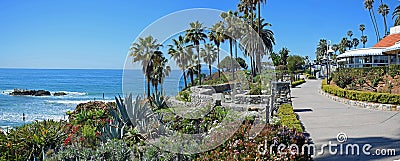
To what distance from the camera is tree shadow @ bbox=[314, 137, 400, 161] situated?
6.31m

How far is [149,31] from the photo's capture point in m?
5.98

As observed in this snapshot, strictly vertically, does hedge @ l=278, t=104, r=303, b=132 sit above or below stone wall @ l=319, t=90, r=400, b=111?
above

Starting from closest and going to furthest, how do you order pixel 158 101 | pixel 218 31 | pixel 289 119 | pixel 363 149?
pixel 363 149, pixel 289 119, pixel 218 31, pixel 158 101

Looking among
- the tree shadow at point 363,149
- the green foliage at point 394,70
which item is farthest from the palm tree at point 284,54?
the tree shadow at point 363,149

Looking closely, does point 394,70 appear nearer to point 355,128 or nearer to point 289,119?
point 355,128

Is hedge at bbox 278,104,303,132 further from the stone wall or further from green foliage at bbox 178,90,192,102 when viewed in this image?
green foliage at bbox 178,90,192,102

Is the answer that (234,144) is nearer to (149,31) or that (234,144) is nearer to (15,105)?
(149,31)

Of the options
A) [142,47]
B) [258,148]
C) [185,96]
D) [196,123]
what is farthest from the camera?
[185,96]

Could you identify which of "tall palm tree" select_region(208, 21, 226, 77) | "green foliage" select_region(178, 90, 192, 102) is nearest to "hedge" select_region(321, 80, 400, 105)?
"tall palm tree" select_region(208, 21, 226, 77)

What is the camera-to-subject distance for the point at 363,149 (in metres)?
6.94

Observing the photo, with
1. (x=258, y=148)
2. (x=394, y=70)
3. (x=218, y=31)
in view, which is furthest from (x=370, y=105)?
(x=258, y=148)

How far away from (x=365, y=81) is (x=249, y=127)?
12.9 meters

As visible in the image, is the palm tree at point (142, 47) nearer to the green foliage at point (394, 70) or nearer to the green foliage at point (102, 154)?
the green foliage at point (102, 154)

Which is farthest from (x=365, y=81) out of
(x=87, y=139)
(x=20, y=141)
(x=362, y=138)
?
(x=20, y=141)
